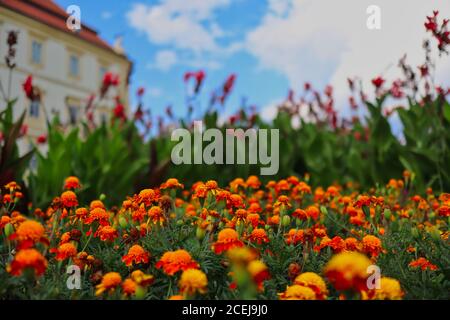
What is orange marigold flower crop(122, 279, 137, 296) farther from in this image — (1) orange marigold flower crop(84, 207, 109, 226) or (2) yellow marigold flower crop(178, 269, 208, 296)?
(1) orange marigold flower crop(84, 207, 109, 226)

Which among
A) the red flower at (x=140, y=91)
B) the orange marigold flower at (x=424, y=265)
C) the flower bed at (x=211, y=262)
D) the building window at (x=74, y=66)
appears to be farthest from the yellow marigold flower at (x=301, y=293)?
the building window at (x=74, y=66)

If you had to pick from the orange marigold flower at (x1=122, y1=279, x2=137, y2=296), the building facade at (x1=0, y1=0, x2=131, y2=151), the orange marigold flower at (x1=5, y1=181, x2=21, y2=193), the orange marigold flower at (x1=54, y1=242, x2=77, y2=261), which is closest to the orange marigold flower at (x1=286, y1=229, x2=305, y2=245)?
the orange marigold flower at (x1=122, y1=279, x2=137, y2=296)

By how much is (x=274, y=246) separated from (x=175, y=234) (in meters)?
0.33

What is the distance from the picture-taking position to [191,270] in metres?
0.97

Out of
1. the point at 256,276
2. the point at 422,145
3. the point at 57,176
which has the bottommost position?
the point at 256,276

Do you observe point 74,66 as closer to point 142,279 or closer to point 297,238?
point 297,238

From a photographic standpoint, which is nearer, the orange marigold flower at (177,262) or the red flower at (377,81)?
the orange marigold flower at (177,262)

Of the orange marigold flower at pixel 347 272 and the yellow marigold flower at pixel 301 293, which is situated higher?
the orange marigold flower at pixel 347 272

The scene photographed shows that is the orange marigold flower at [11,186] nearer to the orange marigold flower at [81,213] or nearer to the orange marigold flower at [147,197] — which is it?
the orange marigold flower at [81,213]

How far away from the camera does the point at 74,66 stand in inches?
428

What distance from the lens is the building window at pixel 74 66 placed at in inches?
398

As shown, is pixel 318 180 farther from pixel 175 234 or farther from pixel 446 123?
pixel 175 234

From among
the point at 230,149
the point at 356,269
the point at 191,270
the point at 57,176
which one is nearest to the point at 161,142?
the point at 230,149

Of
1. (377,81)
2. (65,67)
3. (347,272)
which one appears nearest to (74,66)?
(65,67)
